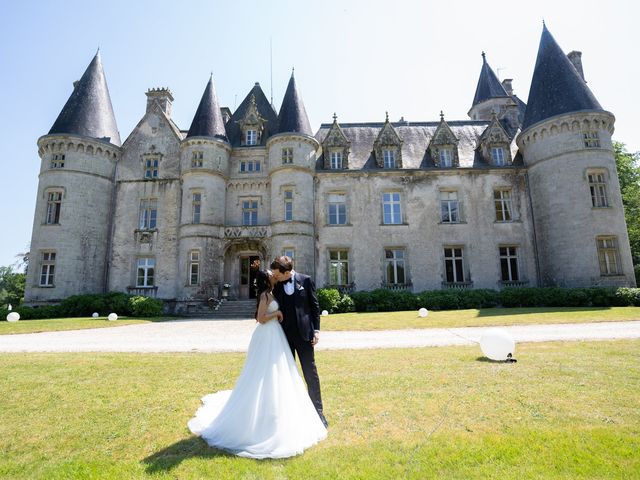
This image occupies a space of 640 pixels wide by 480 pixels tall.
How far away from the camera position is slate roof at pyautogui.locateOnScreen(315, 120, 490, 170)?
90.7ft

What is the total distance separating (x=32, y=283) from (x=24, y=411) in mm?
23711

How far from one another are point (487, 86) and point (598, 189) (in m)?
19.6

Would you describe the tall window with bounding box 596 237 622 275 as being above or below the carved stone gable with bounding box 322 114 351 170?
below

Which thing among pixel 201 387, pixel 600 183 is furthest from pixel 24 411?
pixel 600 183

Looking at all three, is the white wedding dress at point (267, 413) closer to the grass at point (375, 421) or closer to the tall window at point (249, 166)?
the grass at point (375, 421)

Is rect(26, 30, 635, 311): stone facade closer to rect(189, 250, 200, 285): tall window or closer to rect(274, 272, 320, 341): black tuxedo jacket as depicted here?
rect(189, 250, 200, 285): tall window

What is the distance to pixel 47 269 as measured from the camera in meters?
24.4

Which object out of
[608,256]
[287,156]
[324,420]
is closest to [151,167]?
[287,156]

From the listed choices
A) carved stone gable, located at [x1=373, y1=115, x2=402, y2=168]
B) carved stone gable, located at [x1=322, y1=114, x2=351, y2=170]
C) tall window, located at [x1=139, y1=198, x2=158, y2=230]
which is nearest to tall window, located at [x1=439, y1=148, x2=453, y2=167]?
carved stone gable, located at [x1=373, y1=115, x2=402, y2=168]

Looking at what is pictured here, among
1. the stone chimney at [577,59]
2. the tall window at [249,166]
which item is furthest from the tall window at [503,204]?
the tall window at [249,166]

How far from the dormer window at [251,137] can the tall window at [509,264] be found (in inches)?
755

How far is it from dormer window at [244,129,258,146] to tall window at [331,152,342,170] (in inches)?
228

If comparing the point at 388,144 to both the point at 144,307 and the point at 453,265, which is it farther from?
the point at 144,307

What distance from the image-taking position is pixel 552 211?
24.1 meters
